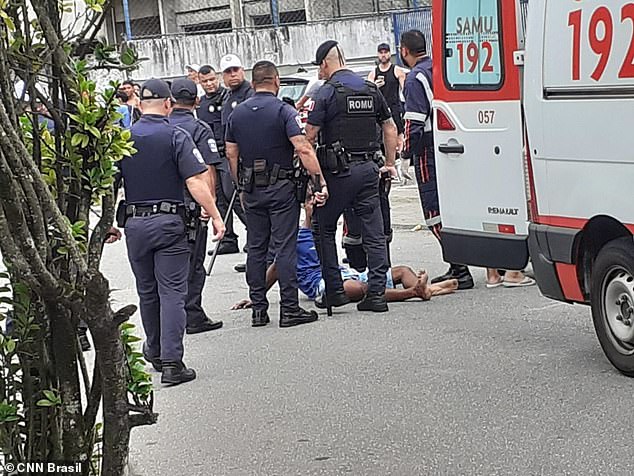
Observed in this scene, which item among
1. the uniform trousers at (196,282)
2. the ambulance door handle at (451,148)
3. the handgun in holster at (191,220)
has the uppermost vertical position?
the ambulance door handle at (451,148)

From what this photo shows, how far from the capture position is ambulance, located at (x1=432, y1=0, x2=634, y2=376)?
611 cm

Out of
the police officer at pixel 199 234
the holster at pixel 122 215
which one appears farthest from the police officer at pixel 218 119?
the holster at pixel 122 215

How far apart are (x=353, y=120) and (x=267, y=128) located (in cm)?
70

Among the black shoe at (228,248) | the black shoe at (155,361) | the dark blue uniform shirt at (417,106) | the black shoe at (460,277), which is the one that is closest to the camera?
the black shoe at (155,361)

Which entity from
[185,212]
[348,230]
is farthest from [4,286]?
[348,230]

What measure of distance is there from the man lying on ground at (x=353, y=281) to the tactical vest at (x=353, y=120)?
857 mm

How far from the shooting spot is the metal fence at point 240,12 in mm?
28359

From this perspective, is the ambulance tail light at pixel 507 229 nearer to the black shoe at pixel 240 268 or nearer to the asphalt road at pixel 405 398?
the asphalt road at pixel 405 398

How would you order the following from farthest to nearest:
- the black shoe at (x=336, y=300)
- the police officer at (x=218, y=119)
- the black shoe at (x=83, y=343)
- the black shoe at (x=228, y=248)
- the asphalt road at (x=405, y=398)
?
the black shoe at (x=228, y=248) → the police officer at (x=218, y=119) → the black shoe at (x=336, y=300) → the asphalt road at (x=405, y=398) → the black shoe at (x=83, y=343)

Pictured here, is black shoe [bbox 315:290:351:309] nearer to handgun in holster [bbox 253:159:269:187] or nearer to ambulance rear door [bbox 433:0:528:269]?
handgun in holster [bbox 253:159:269:187]

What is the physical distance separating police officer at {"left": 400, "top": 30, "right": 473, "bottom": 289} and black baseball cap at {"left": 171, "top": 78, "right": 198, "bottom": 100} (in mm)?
1882

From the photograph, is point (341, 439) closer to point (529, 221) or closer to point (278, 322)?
point (529, 221)

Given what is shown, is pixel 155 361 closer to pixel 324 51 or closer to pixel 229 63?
pixel 324 51

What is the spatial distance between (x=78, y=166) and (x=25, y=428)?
2.88 ft
